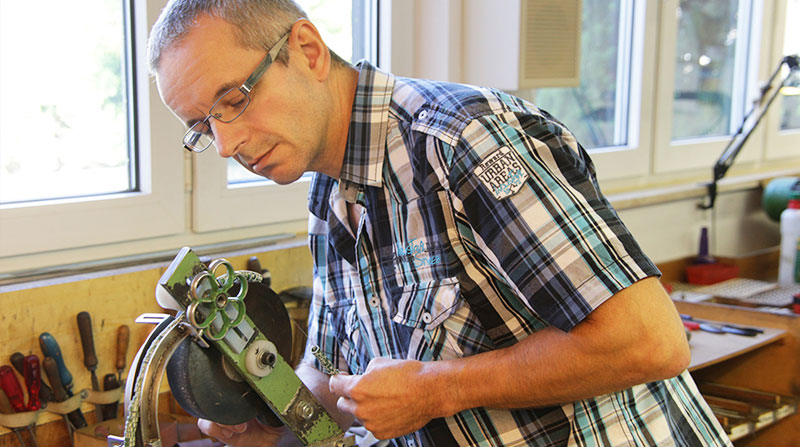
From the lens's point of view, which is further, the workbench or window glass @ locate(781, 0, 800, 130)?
window glass @ locate(781, 0, 800, 130)

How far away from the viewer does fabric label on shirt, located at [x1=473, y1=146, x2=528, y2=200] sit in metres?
1.08

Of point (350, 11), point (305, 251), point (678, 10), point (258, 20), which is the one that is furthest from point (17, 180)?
point (678, 10)

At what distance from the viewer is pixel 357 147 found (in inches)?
50.4

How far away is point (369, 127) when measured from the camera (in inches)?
49.8

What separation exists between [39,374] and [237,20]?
0.76 metres

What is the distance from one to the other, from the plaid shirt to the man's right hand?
191 mm

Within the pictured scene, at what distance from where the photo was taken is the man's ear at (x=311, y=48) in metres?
1.20

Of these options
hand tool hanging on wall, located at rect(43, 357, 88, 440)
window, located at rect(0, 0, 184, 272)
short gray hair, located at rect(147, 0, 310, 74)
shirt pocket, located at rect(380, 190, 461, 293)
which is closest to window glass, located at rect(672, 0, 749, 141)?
window, located at rect(0, 0, 184, 272)

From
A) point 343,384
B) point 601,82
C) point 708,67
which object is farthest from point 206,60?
point 708,67

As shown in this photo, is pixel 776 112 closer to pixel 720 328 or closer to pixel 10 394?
pixel 720 328

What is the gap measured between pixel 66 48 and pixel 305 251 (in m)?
0.67

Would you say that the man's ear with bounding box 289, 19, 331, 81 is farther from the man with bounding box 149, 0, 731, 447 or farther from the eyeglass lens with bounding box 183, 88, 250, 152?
the eyeglass lens with bounding box 183, 88, 250, 152

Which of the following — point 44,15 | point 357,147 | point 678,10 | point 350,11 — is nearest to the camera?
point 357,147

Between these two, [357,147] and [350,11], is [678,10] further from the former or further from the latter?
[357,147]
